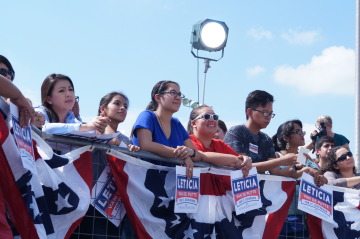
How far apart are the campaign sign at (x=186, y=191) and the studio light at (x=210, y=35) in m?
3.20

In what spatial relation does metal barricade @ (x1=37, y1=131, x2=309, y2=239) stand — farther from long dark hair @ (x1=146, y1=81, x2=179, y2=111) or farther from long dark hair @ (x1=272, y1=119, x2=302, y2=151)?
long dark hair @ (x1=272, y1=119, x2=302, y2=151)

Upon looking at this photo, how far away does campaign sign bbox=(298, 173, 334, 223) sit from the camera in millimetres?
6199

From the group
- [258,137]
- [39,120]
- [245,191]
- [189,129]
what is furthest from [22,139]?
[258,137]

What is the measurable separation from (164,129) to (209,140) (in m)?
0.50

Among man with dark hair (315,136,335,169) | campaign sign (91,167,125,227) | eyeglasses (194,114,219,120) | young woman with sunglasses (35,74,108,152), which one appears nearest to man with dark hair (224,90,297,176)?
eyeglasses (194,114,219,120)

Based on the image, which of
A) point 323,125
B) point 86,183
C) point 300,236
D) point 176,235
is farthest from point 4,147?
point 323,125

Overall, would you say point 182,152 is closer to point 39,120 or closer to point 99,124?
point 99,124

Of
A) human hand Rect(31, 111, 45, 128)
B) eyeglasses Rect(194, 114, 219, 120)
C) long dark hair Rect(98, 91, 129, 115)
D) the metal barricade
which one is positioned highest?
long dark hair Rect(98, 91, 129, 115)

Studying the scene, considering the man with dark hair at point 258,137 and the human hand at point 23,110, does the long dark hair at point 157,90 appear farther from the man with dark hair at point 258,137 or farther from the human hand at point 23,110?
the human hand at point 23,110

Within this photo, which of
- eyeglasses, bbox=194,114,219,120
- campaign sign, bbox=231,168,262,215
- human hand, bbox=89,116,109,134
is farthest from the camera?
eyeglasses, bbox=194,114,219,120

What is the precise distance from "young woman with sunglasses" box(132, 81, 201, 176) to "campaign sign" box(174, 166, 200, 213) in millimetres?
73

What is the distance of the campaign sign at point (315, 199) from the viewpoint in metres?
6.20

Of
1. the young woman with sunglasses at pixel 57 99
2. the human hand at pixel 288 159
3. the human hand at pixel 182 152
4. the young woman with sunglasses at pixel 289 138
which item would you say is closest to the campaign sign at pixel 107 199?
the young woman with sunglasses at pixel 57 99

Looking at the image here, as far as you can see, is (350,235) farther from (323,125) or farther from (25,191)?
(25,191)
